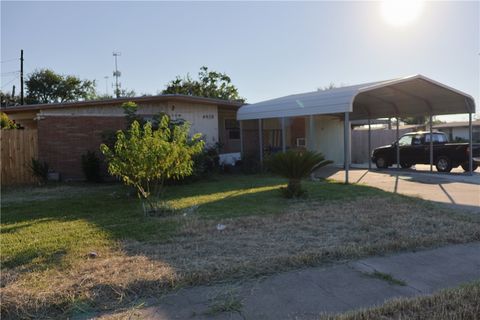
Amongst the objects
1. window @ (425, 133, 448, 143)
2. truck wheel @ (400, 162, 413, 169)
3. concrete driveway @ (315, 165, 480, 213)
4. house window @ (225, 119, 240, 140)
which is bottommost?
concrete driveway @ (315, 165, 480, 213)

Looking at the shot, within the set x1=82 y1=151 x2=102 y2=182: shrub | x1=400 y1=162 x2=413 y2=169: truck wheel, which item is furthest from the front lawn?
x1=400 y1=162 x2=413 y2=169: truck wheel

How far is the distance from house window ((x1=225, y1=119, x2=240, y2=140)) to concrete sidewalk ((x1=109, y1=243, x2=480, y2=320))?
573 inches

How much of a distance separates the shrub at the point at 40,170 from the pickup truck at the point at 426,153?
14414 mm

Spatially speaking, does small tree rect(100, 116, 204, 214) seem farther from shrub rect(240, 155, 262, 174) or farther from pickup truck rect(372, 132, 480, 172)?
pickup truck rect(372, 132, 480, 172)

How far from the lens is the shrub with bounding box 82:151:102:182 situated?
14055mm

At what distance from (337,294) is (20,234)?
209 inches

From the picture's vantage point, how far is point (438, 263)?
5203 mm

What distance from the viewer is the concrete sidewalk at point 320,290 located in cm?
384

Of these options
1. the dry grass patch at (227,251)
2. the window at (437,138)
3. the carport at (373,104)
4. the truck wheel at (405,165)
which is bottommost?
the dry grass patch at (227,251)

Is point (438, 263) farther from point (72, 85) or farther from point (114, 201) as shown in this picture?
point (72, 85)

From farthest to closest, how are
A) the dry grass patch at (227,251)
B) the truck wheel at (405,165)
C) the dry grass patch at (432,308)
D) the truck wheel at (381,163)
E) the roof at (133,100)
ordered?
1. the truck wheel at (381,163)
2. the truck wheel at (405,165)
3. the roof at (133,100)
4. the dry grass patch at (227,251)
5. the dry grass patch at (432,308)

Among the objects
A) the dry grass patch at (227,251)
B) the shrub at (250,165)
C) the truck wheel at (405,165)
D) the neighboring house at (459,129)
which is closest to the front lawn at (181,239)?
the dry grass patch at (227,251)

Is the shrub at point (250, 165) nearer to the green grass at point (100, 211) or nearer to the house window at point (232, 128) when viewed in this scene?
the house window at point (232, 128)

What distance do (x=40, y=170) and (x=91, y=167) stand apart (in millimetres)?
1565
